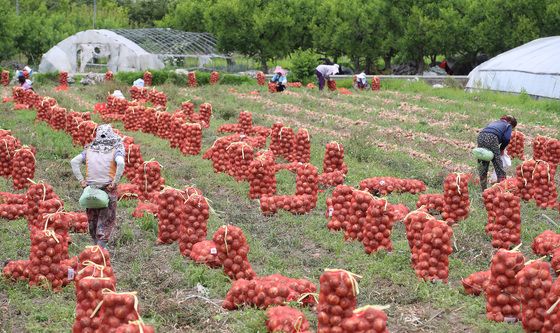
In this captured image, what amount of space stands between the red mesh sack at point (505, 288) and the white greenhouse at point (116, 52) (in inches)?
1372

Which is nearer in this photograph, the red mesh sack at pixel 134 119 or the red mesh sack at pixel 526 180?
the red mesh sack at pixel 526 180

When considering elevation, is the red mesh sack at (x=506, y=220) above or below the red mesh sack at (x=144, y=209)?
above

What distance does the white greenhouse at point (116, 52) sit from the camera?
40812mm

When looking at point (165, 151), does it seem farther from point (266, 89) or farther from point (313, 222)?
point (266, 89)

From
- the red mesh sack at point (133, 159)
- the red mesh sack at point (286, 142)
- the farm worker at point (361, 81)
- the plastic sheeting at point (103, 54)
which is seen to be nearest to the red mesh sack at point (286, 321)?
the red mesh sack at point (133, 159)

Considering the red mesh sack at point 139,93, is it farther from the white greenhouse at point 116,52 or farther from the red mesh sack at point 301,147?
the white greenhouse at point 116,52

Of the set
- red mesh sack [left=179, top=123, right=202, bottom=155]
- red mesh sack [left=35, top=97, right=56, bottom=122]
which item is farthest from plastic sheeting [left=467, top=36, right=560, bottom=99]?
red mesh sack [left=35, top=97, right=56, bottom=122]

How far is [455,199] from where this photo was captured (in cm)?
1097

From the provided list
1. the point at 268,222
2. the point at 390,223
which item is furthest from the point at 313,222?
the point at 390,223

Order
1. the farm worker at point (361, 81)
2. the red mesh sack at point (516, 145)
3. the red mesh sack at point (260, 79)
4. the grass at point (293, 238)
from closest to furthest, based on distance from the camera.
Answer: the grass at point (293, 238) → the red mesh sack at point (516, 145) → the farm worker at point (361, 81) → the red mesh sack at point (260, 79)

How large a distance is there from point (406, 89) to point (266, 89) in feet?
18.2

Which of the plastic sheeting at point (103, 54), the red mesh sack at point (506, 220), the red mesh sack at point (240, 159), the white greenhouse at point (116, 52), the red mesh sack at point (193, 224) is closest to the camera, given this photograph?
the red mesh sack at point (193, 224)

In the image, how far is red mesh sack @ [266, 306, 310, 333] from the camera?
21.2 feet

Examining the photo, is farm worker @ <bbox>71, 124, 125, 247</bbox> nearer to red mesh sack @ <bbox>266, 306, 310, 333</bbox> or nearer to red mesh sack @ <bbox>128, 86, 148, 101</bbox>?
red mesh sack @ <bbox>266, 306, 310, 333</bbox>
